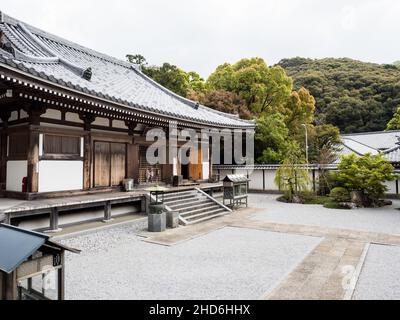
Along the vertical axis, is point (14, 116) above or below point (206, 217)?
above

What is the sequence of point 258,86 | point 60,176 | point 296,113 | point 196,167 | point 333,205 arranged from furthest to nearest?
point 296,113 → point 258,86 → point 196,167 → point 333,205 → point 60,176

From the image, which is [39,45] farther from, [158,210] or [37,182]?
[158,210]

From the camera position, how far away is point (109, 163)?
409 inches

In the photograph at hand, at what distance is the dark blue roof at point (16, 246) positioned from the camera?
2.66 metres

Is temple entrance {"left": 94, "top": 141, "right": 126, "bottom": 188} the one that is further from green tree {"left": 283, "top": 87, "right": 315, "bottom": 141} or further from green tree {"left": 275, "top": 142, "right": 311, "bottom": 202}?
green tree {"left": 283, "top": 87, "right": 315, "bottom": 141}

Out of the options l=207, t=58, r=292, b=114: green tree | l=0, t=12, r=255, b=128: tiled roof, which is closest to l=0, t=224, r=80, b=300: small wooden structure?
l=0, t=12, r=255, b=128: tiled roof

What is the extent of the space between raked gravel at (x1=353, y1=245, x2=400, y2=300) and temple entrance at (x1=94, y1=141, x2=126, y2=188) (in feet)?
27.4

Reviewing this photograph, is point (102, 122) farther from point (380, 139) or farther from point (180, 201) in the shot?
point (380, 139)

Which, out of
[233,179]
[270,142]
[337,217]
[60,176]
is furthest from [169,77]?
[337,217]

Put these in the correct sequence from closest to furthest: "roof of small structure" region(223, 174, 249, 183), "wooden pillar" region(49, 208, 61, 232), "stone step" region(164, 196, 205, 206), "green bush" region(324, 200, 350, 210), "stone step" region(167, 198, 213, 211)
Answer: "wooden pillar" region(49, 208, 61, 232) → "stone step" region(167, 198, 213, 211) → "stone step" region(164, 196, 205, 206) → "roof of small structure" region(223, 174, 249, 183) → "green bush" region(324, 200, 350, 210)

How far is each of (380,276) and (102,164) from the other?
344 inches

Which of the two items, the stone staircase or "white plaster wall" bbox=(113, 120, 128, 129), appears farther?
"white plaster wall" bbox=(113, 120, 128, 129)


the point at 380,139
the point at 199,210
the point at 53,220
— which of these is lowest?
the point at 199,210

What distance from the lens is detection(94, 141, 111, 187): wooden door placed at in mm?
9906
